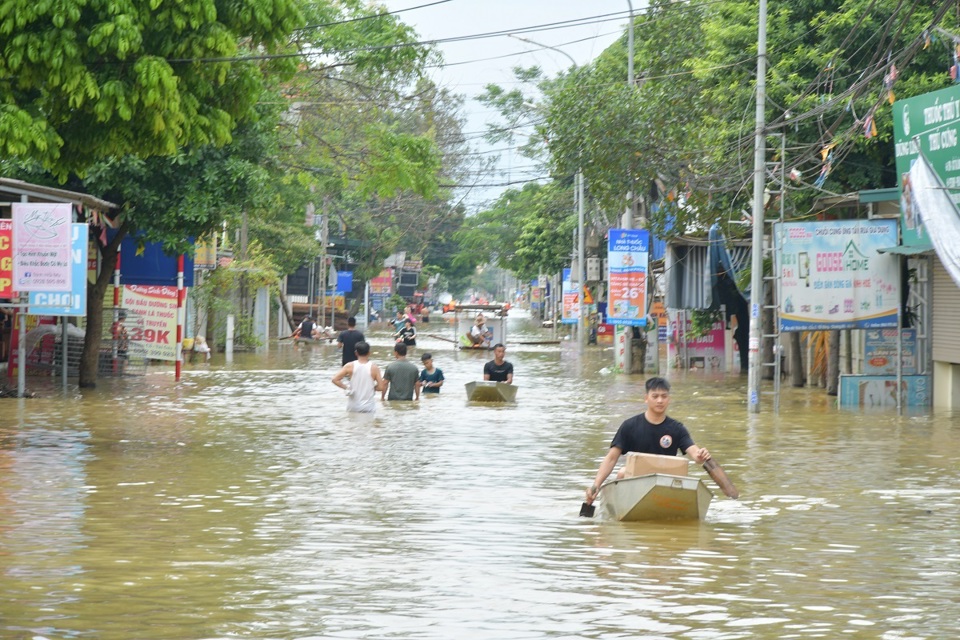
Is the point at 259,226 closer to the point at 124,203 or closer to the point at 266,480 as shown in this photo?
the point at 124,203

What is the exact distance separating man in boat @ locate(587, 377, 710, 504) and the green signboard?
394 inches

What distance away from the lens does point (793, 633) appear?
24.5 ft

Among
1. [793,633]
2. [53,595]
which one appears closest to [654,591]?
[793,633]

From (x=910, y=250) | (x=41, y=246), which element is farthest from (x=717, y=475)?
(x=41, y=246)

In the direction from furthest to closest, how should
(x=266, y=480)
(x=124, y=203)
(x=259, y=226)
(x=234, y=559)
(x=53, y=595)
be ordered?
(x=259, y=226) → (x=124, y=203) → (x=266, y=480) → (x=234, y=559) → (x=53, y=595)

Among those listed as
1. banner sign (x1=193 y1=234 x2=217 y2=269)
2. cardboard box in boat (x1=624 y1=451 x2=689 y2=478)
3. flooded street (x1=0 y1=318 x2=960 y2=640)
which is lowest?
flooded street (x1=0 y1=318 x2=960 y2=640)

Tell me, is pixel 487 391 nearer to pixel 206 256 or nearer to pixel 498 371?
pixel 498 371

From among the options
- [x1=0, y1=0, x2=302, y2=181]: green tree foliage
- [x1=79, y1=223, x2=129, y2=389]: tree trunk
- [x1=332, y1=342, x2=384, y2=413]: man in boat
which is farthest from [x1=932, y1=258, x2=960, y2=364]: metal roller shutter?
[x1=79, y1=223, x2=129, y2=389]: tree trunk

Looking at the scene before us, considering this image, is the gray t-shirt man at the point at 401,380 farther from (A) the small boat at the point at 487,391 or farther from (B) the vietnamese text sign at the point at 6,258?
(B) the vietnamese text sign at the point at 6,258

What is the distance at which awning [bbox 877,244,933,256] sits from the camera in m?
23.0

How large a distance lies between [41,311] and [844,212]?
1711 cm

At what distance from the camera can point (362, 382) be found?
22.0 m

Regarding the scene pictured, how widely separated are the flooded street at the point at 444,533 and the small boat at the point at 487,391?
3.35 meters

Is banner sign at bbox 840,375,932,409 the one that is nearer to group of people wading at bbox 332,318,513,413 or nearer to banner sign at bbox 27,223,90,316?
group of people wading at bbox 332,318,513,413
